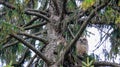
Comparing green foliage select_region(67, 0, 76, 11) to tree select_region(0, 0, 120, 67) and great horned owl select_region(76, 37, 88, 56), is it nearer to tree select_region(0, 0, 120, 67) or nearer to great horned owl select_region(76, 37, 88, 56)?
tree select_region(0, 0, 120, 67)

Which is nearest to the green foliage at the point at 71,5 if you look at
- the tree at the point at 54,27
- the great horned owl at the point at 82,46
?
the tree at the point at 54,27

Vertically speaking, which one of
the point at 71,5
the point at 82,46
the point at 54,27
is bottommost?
the point at 82,46

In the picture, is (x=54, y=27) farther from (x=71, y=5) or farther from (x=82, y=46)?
(x=82, y=46)

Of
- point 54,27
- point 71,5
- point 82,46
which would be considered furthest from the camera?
point 82,46

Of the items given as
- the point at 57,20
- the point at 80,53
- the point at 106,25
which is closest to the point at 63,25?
the point at 57,20

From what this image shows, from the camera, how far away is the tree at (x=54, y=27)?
5.19 meters

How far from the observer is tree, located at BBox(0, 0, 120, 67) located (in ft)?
17.0

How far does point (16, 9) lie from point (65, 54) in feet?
3.20

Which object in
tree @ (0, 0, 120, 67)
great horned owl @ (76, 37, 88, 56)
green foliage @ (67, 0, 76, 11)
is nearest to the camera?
tree @ (0, 0, 120, 67)

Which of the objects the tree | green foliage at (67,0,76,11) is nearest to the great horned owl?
the tree

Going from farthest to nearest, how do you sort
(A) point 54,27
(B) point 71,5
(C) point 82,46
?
(C) point 82,46, (B) point 71,5, (A) point 54,27

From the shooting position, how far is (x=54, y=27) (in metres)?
6.30

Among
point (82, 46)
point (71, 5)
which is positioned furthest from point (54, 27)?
point (82, 46)

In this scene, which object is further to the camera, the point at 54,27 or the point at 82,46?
the point at 82,46
